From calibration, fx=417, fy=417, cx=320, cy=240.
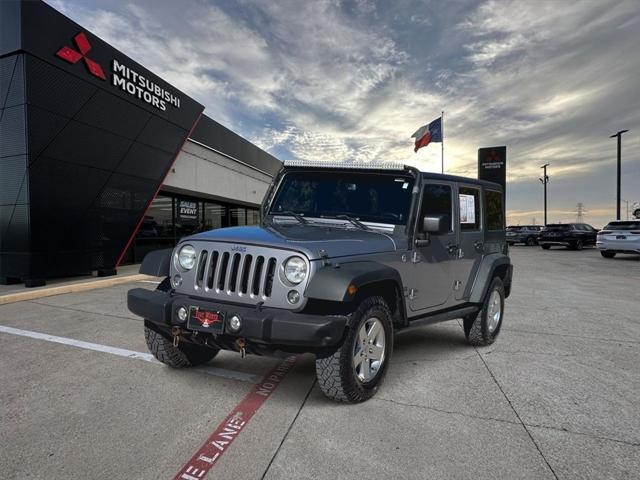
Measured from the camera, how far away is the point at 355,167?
4012 mm

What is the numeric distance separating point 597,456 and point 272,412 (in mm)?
2114

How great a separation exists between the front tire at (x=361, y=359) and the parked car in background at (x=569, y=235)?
24.9 metres

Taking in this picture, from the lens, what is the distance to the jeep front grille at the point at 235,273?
9.86 ft

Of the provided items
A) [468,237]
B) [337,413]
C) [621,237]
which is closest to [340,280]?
[337,413]

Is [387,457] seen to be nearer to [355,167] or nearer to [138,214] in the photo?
[355,167]

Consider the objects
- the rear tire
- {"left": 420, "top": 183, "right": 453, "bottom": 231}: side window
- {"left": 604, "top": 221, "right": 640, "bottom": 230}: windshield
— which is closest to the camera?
the rear tire

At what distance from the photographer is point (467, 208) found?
4.66m

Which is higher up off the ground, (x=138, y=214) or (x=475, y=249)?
(x=138, y=214)

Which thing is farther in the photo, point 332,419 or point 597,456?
point 332,419

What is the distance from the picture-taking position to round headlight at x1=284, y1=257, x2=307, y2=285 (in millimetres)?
2909

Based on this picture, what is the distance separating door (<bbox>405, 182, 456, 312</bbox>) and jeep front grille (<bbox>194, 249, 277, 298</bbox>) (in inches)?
53.9

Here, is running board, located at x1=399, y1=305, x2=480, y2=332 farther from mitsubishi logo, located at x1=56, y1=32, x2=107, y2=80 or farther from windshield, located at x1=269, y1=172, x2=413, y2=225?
mitsubishi logo, located at x1=56, y1=32, x2=107, y2=80

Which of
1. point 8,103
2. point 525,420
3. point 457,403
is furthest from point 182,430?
point 8,103

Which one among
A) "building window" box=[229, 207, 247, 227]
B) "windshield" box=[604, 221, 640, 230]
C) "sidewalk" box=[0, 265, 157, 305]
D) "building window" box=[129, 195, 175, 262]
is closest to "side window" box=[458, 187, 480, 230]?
"sidewalk" box=[0, 265, 157, 305]
